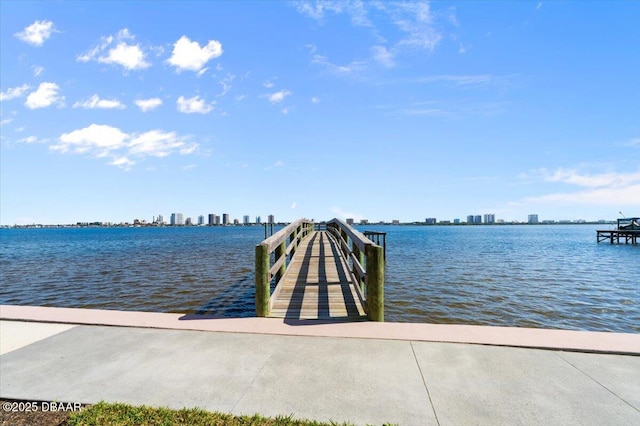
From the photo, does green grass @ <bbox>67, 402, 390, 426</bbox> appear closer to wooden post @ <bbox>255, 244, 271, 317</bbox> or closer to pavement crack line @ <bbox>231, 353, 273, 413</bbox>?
pavement crack line @ <bbox>231, 353, 273, 413</bbox>

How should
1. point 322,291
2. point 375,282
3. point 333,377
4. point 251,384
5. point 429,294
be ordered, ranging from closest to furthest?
point 251,384, point 333,377, point 375,282, point 322,291, point 429,294

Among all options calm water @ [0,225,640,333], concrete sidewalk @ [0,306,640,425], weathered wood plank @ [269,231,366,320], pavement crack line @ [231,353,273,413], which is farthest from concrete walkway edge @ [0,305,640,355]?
calm water @ [0,225,640,333]

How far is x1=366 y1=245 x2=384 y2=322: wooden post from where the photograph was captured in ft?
18.0

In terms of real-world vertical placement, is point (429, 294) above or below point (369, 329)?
below

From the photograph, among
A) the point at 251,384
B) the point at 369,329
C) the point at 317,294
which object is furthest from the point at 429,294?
the point at 251,384

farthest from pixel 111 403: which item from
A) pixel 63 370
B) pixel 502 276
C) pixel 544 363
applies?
pixel 502 276

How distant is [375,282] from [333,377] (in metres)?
2.12

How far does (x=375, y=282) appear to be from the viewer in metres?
5.49

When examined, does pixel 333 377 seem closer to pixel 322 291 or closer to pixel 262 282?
pixel 262 282

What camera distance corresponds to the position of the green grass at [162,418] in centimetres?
282

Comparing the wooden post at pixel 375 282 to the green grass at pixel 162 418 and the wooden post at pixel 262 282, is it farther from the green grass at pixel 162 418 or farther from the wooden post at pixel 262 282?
the green grass at pixel 162 418

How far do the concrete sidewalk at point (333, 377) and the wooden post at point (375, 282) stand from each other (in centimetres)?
90

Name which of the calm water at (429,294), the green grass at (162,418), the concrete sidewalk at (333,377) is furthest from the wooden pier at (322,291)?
the green grass at (162,418)

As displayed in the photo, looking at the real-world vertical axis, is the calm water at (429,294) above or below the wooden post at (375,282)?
below
